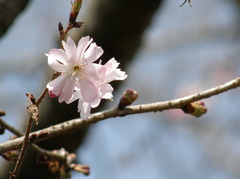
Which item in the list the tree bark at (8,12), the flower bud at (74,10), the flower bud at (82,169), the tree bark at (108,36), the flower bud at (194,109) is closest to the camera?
the flower bud at (74,10)

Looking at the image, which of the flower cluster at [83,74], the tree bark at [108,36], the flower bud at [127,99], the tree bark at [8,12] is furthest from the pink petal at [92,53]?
the tree bark at [108,36]

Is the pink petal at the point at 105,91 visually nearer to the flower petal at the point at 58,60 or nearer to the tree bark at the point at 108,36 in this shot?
the flower petal at the point at 58,60

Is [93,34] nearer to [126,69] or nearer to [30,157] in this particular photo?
[126,69]

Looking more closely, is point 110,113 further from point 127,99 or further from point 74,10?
point 74,10

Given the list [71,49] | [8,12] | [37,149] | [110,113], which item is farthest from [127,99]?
[8,12]

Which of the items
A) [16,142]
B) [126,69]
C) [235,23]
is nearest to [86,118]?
[16,142]

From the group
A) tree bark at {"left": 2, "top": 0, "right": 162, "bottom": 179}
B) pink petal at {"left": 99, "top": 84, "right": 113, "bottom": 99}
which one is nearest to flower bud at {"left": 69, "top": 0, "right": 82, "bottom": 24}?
pink petal at {"left": 99, "top": 84, "right": 113, "bottom": 99}
